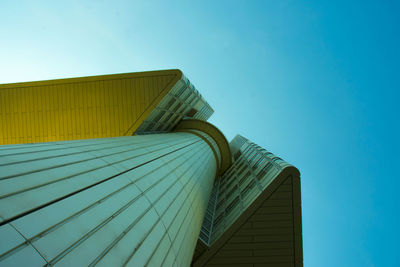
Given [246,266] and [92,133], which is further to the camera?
[92,133]

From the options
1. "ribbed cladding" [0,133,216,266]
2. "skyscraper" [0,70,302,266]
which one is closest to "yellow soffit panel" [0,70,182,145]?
"skyscraper" [0,70,302,266]

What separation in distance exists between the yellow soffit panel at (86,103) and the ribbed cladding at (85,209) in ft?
34.9

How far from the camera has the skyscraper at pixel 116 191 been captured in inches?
158

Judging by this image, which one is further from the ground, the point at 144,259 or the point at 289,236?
the point at 289,236

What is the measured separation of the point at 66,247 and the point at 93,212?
1.08 metres

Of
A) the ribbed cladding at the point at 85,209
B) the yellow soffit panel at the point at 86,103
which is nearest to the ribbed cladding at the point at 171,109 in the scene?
the yellow soffit panel at the point at 86,103

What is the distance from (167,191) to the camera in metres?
8.80

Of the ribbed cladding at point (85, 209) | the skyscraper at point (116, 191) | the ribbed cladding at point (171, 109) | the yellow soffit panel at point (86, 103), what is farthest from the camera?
the ribbed cladding at point (171, 109)

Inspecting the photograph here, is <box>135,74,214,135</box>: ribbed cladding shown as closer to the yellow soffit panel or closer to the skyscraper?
the skyscraper

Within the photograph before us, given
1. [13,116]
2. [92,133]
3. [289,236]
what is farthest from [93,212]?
[13,116]

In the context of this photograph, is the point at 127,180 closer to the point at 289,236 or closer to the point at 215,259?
the point at 215,259

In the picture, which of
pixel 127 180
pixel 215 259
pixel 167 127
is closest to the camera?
pixel 127 180

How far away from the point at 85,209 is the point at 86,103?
16.3m

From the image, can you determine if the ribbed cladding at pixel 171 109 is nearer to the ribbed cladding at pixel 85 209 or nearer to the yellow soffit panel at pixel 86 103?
the yellow soffit panel at pixel 86 103
